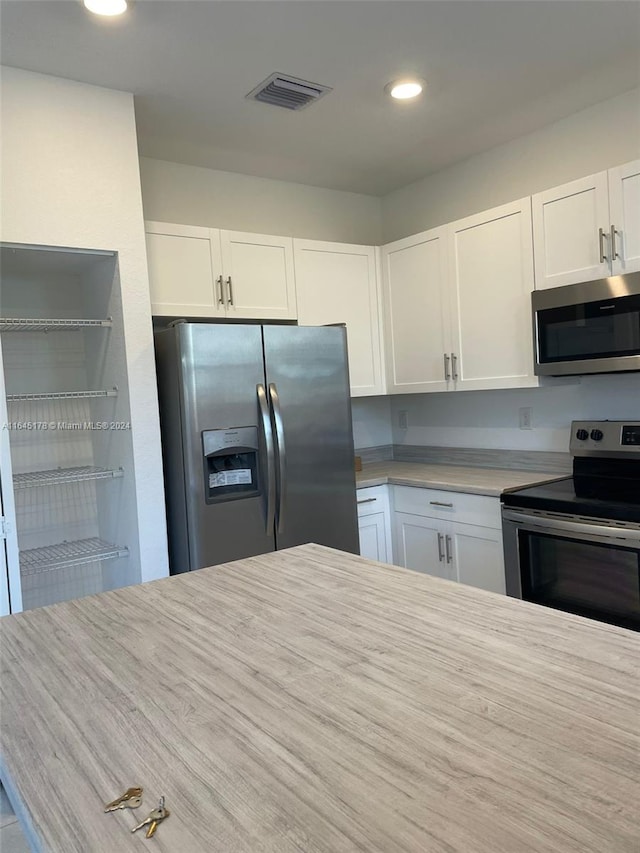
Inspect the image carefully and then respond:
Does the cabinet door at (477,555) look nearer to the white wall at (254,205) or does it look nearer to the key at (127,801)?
the white wall at (254,205)

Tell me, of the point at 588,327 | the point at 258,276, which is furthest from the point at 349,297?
the point at 588,327

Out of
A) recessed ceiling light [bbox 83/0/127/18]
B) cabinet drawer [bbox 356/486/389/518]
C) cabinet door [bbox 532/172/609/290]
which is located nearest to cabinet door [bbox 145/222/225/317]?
recessed ceiling light [bbox 83/0/127/18]

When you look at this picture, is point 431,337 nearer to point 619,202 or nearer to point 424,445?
point 424,445

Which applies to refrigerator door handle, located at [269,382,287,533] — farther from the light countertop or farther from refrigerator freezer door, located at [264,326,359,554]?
the light countertop

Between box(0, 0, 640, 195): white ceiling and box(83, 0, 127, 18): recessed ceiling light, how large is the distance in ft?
0.13

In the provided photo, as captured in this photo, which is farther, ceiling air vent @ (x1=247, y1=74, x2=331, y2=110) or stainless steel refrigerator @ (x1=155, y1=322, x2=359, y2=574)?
stainless steel refrigerator @ (x1=155, y1=322, x2=359, y2=574)

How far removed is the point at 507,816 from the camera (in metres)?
0.61

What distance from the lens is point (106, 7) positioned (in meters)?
1.88

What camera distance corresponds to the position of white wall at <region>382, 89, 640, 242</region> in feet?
9.23

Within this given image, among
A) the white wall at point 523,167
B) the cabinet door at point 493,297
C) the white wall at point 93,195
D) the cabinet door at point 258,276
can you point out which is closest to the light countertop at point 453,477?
the cabinet door at point 493,297

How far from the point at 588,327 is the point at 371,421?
1.77m

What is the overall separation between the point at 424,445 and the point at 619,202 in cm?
189

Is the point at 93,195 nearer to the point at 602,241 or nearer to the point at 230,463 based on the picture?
the point at 230,463

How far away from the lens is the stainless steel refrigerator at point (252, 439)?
2.57 m
